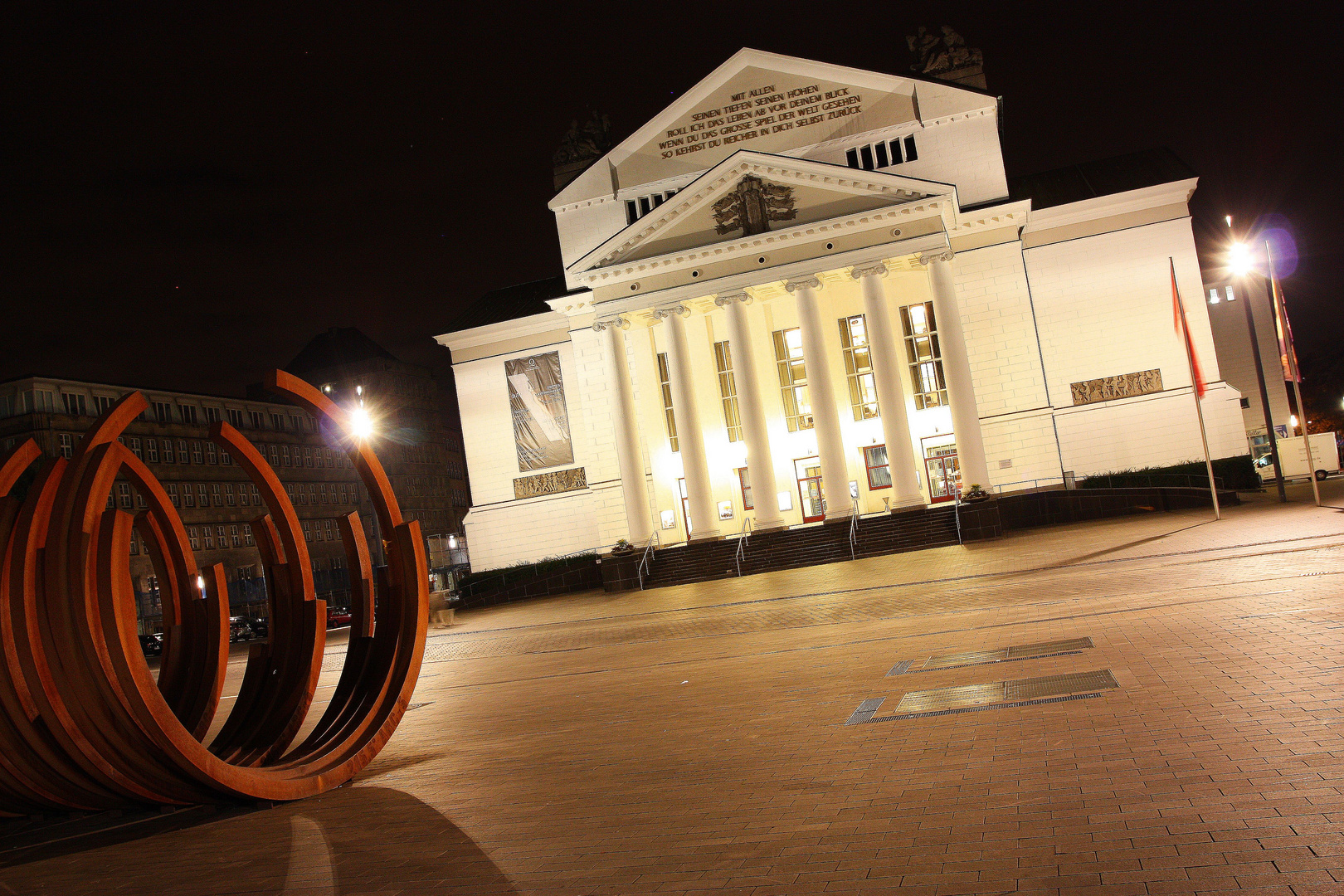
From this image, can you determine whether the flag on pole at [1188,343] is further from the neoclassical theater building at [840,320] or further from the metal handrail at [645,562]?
the metal handrail at [645,562]

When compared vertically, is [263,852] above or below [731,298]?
below

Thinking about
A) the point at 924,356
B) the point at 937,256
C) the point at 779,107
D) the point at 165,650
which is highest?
the point at 779,107

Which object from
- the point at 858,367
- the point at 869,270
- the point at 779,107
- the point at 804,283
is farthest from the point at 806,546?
the point at 779,107

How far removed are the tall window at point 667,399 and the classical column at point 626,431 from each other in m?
3.56

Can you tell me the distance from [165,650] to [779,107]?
37.0 metres

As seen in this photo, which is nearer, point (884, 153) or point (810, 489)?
point (884, 153)

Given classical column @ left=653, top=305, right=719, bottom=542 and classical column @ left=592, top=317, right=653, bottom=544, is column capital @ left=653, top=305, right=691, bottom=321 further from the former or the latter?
classical column @ left=592, top=317, right=653, bottom=544

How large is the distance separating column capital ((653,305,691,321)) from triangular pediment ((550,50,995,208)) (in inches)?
290

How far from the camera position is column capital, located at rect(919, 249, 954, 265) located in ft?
116

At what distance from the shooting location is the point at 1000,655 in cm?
1140

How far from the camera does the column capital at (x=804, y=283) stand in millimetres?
36188

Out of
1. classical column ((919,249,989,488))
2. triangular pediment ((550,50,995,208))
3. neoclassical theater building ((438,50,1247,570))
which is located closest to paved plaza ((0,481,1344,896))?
classical column ((919,249,989,488))

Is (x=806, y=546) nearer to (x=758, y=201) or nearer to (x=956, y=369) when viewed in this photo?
(x=956, y=369)

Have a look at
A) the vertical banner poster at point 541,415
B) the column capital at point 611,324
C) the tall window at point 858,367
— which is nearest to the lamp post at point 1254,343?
the tall window at point 858,367
